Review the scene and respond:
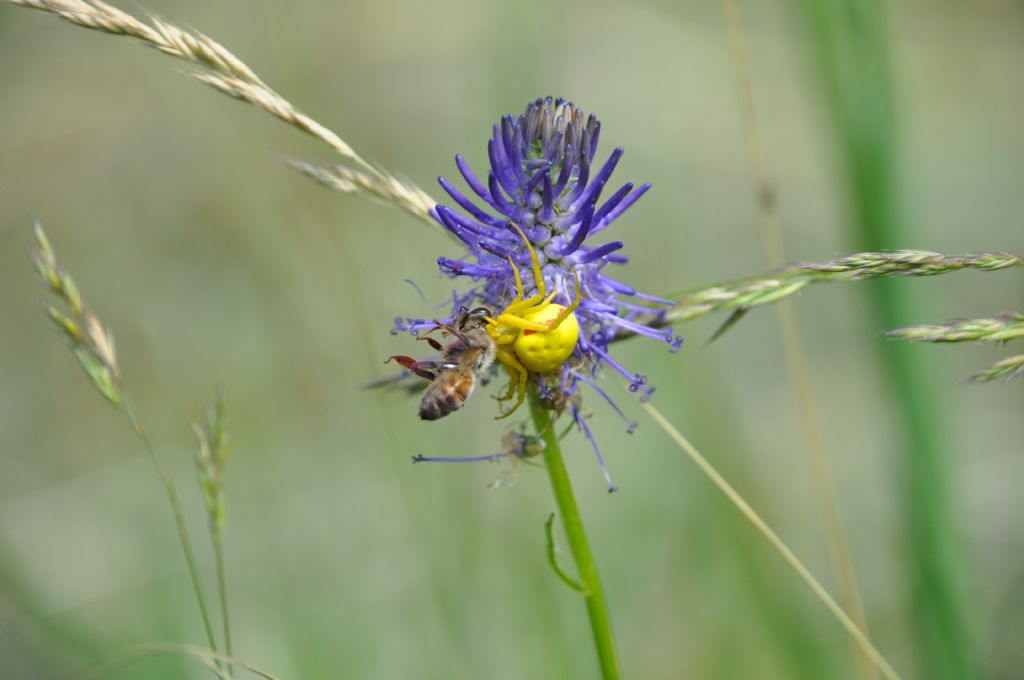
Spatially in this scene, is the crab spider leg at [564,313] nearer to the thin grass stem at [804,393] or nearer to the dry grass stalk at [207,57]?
the dry grass stalk at [207,57]

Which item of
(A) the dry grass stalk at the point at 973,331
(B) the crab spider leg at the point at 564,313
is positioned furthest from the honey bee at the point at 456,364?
(A) the dry grass stalk at the point at 973,331

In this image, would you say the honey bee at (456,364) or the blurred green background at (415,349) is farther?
the blurred green background at (415,349)

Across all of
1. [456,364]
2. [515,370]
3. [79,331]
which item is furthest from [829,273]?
[79,331]

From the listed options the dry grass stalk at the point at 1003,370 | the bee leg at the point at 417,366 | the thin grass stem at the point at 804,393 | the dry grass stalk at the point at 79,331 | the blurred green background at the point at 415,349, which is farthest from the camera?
the blurred green background at the point at 415,349

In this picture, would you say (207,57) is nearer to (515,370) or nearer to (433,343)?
(433,343)

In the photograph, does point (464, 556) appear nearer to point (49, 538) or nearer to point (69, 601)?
point (69, 601)

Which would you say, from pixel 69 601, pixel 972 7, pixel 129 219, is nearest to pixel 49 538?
pixel 69 601

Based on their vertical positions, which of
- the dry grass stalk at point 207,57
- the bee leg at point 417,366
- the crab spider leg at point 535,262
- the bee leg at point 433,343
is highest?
the dry grass stalk at point 207,57
